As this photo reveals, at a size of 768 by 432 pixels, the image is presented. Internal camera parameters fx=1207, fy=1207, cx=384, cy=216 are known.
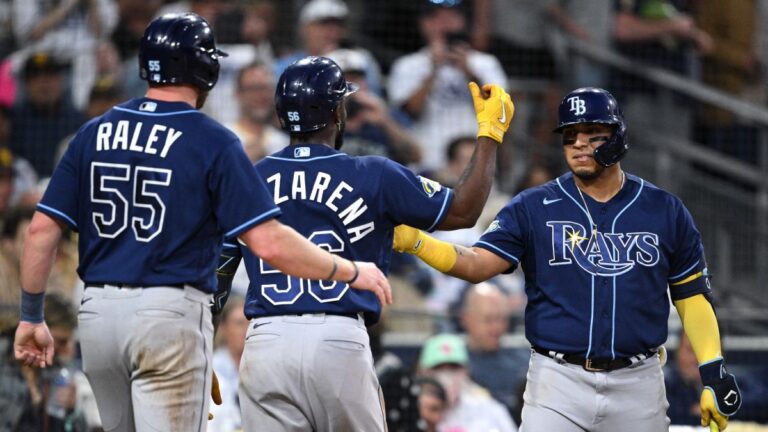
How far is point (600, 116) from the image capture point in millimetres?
4742

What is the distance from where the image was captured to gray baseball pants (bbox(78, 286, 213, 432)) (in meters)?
3.85

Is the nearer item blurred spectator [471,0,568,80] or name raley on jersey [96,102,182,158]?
name raley on jersey [96,102,182,158]

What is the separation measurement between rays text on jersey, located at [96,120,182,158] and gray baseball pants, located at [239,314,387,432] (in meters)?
0.76

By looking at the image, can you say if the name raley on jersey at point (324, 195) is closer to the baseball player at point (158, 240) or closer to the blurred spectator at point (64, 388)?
the baseball player at point (158, 240)

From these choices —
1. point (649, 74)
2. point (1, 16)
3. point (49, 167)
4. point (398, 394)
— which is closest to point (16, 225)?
point (49, 167)

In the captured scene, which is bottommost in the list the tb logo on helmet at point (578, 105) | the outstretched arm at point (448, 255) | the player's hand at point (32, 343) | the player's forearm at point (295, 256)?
the player's hand at point (32, 343)

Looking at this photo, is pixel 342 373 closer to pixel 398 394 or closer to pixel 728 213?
pixel 398 394

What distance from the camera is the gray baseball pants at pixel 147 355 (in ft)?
12.6

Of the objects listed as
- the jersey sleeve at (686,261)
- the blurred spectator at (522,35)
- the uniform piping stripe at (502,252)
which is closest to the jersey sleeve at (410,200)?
the uniform piping stripe at (502,252)

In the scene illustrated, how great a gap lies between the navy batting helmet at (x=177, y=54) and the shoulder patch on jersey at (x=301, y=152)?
449 millimetres

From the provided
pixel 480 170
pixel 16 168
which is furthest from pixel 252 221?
pixel 16 168

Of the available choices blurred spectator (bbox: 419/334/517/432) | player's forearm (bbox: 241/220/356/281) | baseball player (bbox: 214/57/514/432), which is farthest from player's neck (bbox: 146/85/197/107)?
blurred spectator (bbox: 419/334/517/432)

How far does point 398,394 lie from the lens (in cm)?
689

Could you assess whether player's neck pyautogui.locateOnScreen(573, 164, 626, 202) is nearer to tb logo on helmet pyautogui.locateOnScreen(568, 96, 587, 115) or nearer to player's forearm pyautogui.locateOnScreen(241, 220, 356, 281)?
tb logo on helmet pyautogui.locateOnScreen(568, 96, 587, 115)
